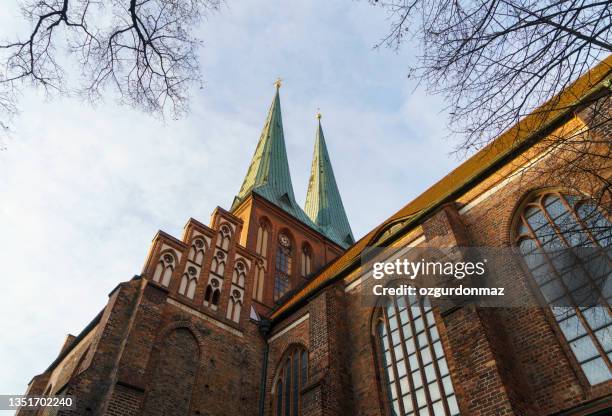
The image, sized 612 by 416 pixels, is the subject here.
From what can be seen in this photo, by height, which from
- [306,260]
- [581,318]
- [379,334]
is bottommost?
[581,318]

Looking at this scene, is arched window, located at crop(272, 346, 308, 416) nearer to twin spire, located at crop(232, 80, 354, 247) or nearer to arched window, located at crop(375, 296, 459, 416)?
arched window, located at crop(375, 296, 459, 416)

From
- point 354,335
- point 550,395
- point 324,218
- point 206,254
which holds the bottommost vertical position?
point 550,395

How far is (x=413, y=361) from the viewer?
8977 millimetres

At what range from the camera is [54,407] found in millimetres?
9133

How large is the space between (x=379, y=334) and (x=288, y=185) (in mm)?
16475

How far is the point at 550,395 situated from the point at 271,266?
1400cm

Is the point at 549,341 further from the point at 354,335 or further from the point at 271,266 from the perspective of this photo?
the point at 271,266

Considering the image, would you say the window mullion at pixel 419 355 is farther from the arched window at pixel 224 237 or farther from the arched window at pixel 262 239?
the arched window at pixel 262 239

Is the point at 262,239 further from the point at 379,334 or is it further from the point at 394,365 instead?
the point at 394,365

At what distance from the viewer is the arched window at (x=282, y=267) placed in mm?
19298

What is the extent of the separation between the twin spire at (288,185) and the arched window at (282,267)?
1.83 meters

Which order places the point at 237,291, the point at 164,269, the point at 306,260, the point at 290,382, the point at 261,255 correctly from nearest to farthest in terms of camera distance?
1. the point at 290,382
2. the point at 164,269
3. the point at 237,291
4. the point at 261,255
5. the point at 306,260

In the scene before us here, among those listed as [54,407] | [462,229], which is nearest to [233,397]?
[54,407]

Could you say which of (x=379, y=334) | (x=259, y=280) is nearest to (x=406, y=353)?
(x=379, y=334)
